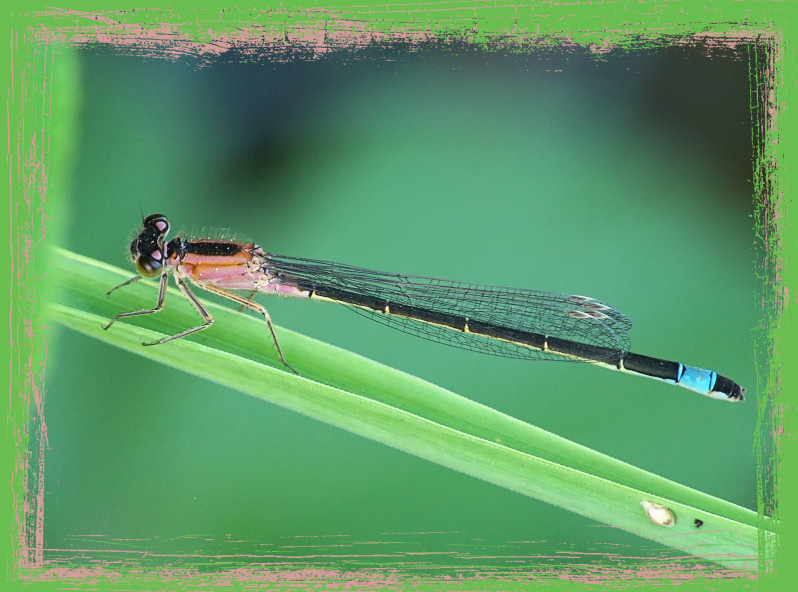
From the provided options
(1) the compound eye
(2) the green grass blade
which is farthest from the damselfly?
(2) the green grass blade

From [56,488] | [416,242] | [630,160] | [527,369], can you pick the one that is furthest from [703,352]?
[56,488]

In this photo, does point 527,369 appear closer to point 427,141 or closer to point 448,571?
point 448,571

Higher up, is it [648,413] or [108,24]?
[108,24]

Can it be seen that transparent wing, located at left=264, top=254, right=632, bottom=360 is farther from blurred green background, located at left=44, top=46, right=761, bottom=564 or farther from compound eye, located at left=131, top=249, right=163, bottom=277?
compound eye, located at left=131, top=249, right=163, bottom=277

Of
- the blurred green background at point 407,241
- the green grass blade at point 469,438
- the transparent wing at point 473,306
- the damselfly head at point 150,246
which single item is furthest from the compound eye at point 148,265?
the green grass blade at point 469,438

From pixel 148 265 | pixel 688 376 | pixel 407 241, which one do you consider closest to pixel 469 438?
pixel 688 376

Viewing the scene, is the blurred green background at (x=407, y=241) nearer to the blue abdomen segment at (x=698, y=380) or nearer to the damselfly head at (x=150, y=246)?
the blue abdomen segment at (x=698, y=380)

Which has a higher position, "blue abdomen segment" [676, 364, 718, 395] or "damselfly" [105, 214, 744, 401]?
"damselfly" [105, 214, 744, 401]
